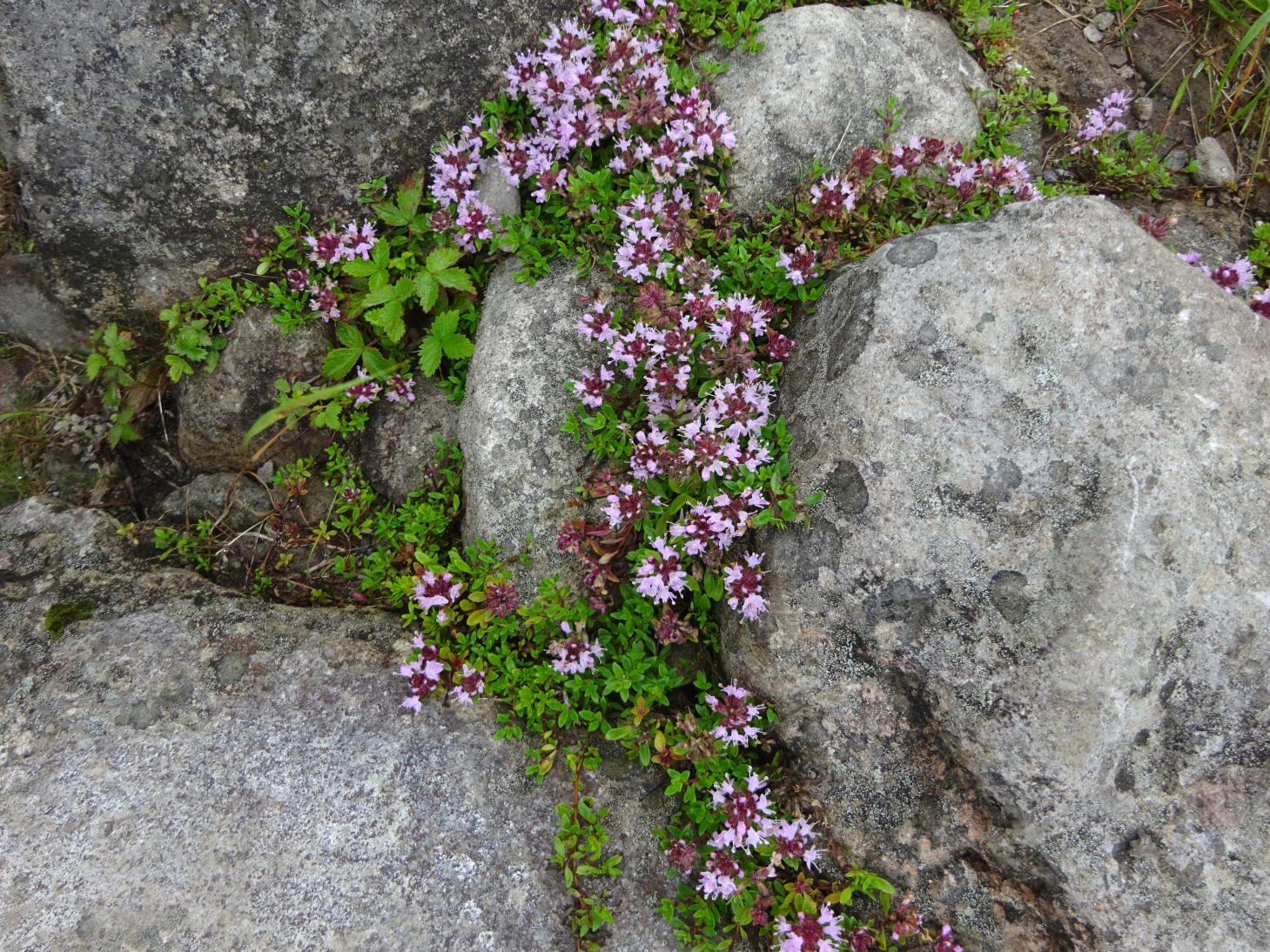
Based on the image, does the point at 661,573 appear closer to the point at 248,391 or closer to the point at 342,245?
the point at 342,245

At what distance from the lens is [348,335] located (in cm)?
490

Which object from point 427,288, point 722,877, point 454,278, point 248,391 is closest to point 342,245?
point 427,288

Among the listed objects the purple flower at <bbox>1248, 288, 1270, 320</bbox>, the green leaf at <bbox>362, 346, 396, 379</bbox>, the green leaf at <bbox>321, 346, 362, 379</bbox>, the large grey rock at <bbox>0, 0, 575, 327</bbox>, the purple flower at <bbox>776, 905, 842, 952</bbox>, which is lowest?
the purple flower at <bbox>776, 905, 842, 952</bbox>

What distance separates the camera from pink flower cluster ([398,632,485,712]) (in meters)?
4.13

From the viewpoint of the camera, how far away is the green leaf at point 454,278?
4691 mm

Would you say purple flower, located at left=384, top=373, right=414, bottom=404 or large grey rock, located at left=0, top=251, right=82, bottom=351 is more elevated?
large grey rock, located at left=0, top=251, right=82, bottom=351

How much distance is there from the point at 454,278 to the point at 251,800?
2925 millimetres

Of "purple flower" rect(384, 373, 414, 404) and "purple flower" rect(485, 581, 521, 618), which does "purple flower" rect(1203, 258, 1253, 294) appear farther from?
"purple flower" rect(384, 373, 414, 404)

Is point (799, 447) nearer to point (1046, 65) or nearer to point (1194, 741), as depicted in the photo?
point (1194, 741)

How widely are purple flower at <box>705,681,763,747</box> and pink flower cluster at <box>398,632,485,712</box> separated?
1.20 m

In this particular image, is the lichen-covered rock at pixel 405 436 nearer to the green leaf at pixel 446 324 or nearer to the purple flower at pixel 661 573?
the green leaf at pixel 446 324

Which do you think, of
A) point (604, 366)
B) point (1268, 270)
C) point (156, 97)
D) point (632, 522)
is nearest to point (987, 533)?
point (632, 522)

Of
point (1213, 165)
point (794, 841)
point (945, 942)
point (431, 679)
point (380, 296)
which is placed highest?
point (380, 296)

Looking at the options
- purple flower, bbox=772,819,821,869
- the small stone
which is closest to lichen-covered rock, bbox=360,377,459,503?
purple flower, bbox=772,819,821,869
